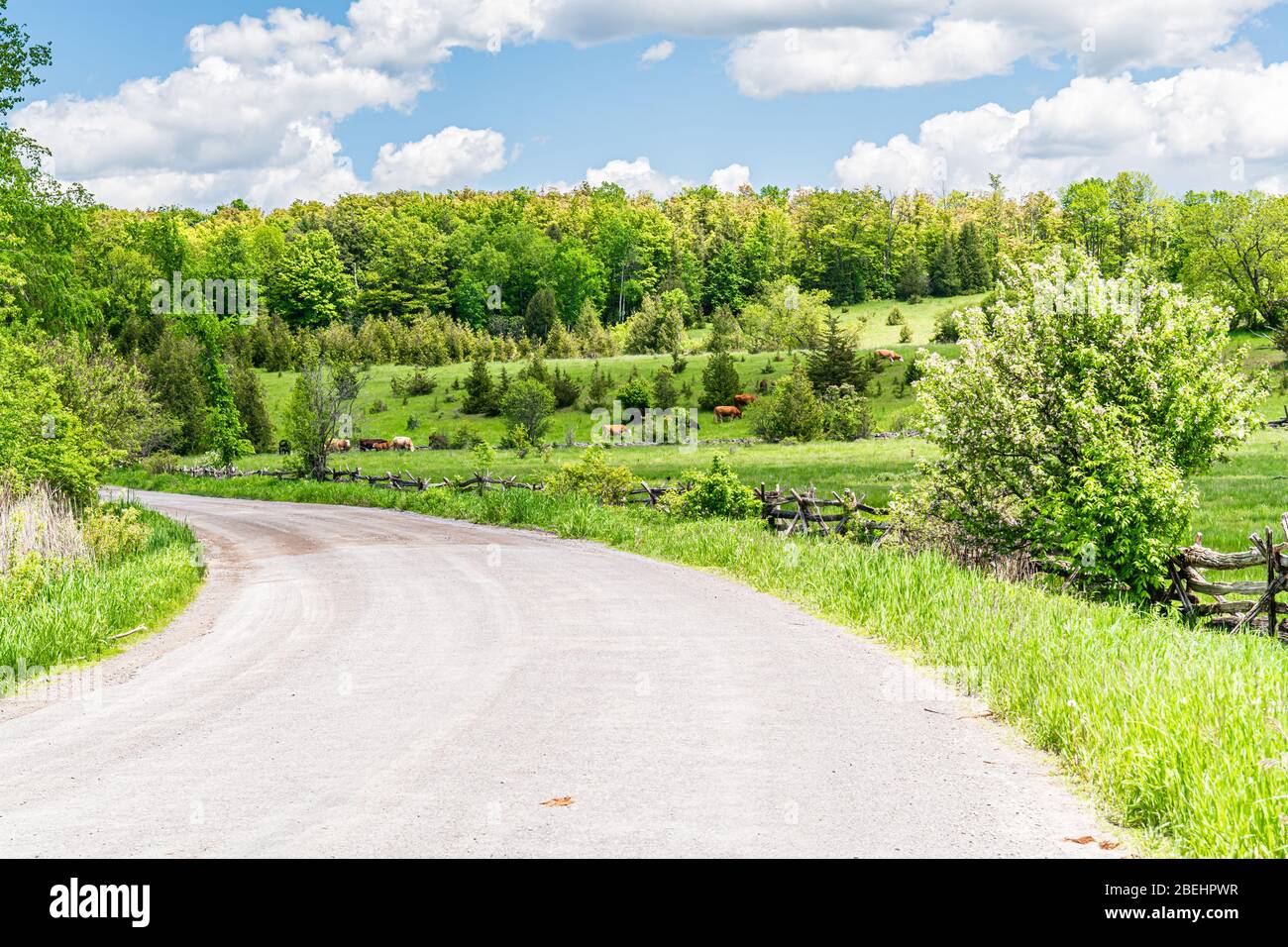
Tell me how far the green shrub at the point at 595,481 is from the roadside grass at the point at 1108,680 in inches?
561

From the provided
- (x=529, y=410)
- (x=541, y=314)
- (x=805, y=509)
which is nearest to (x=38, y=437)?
(x=805, y=509)

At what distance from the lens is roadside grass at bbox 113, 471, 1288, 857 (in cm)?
590

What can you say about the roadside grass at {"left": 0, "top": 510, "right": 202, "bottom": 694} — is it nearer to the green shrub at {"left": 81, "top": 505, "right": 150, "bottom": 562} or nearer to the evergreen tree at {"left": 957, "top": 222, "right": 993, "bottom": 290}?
the green shrub at {"left": 81, "top": 505, "right": 150, "bottom": 562}

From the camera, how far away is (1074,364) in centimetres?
1811

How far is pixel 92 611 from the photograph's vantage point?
14.0m

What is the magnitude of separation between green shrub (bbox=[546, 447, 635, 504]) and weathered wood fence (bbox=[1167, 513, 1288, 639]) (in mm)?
18831

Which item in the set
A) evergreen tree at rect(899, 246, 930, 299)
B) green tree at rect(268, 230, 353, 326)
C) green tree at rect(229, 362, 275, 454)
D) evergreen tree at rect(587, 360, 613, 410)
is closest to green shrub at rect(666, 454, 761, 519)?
evergreen tree at rect(587, 360, 613, 410)

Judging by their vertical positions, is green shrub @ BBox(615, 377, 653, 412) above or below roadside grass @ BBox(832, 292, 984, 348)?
below

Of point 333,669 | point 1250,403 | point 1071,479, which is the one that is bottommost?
point 333,669

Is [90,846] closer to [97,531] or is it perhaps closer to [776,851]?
[776,851]

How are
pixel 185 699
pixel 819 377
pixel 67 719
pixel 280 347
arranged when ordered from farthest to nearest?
pixel 280 347 < pixel 819 377 < pixel 185 699 < pixel 67 719

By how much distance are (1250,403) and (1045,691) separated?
12100mm

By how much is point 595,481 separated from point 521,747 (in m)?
25.6
